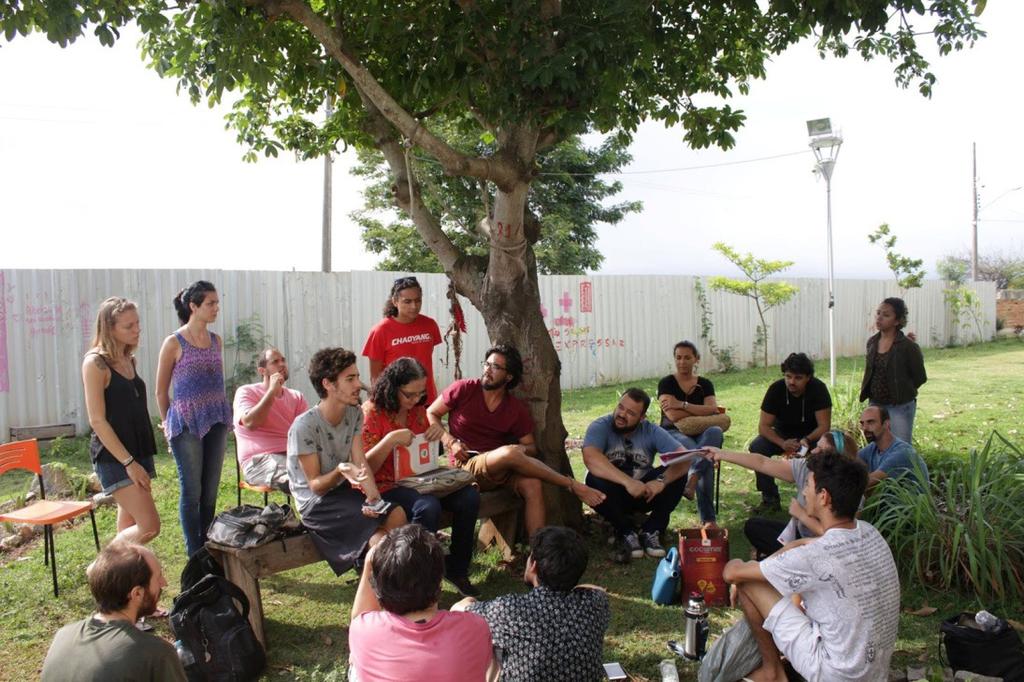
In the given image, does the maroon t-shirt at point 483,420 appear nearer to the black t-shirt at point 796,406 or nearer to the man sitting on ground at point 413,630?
the black t-shirt at point 796,406

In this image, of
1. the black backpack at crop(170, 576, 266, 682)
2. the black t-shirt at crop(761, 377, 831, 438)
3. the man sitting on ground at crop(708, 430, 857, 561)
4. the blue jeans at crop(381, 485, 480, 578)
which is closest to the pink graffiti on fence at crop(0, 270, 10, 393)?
the blue jeans at crop(381, 485, 480, 578)

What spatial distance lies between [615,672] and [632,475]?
204cm

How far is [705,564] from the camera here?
14.6 ft

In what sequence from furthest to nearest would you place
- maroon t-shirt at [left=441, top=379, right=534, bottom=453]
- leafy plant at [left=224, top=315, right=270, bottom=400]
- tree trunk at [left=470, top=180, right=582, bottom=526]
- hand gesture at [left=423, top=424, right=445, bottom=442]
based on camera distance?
leafy plant at [left=224, top=315, right=270, bottom=400], tree trunk at [left=470, top=180, right=582, bottom=526], maroon t-shirt at [left=441, top=379, right=534, bottom=453], hand gesture at [left=423, top=424, right=445, bottom=442]

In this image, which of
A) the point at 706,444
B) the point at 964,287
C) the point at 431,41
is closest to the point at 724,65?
the point at 431,41

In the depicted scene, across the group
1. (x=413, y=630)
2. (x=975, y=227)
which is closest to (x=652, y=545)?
(x=413, y=630)

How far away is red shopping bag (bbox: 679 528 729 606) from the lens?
4422 mm

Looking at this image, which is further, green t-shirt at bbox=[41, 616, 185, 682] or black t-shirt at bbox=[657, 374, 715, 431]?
black t-shirt at bbox=[657, 374, 715, 431]

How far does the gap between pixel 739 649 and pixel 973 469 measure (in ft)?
7.56

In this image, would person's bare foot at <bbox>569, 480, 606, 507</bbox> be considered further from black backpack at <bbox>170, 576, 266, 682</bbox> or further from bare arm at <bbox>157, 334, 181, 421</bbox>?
bare arm at <bbox>157, 334, 181, 421</bbox>

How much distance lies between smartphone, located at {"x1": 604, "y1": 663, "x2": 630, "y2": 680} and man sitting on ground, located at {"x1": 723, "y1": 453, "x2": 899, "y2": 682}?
2.19 feet

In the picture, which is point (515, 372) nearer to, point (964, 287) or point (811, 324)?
point (811, 324)

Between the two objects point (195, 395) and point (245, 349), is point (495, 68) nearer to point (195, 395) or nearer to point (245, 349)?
point (195, 395)

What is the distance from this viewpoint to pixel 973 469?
4.75 metres
